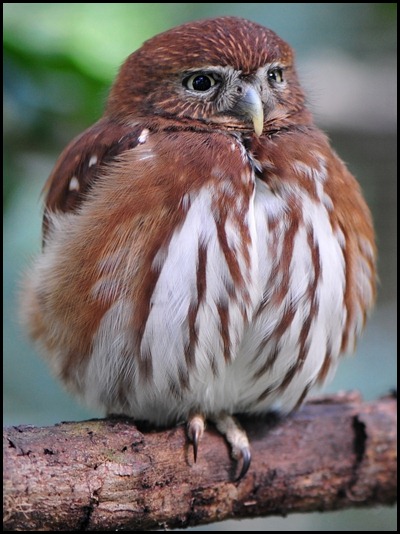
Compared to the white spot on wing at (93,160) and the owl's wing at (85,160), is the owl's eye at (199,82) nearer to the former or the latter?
the owl's wing at (85,160)

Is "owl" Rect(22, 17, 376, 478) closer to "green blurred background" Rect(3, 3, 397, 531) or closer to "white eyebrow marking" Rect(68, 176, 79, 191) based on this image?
"white eyebrow marking" Rect(68, 176, 79, 191)

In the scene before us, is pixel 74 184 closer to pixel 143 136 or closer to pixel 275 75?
pixel 143 136

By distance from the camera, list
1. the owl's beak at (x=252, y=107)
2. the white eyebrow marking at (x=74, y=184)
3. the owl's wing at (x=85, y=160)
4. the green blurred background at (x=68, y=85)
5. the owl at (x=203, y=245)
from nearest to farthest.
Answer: the owl at (x=203, y=245), the owl's beak at (x=252, y=107), the owl's wing at (x=85, y=160), the white eyebrow marking at (x=74, y=184), the green blurred background at (x=68, y=85)

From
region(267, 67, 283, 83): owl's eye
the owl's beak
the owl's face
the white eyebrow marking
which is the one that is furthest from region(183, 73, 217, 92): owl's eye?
the white eyebrow marking

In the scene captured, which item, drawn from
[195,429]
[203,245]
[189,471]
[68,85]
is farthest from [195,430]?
[68,85]

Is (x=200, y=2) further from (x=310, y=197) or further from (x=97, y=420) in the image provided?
(x=97, y=420)

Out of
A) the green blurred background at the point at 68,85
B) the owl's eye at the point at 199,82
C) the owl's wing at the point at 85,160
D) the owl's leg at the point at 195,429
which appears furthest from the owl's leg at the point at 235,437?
the owl's eye at the point at 199,82

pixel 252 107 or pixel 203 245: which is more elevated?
pixel 252 107
